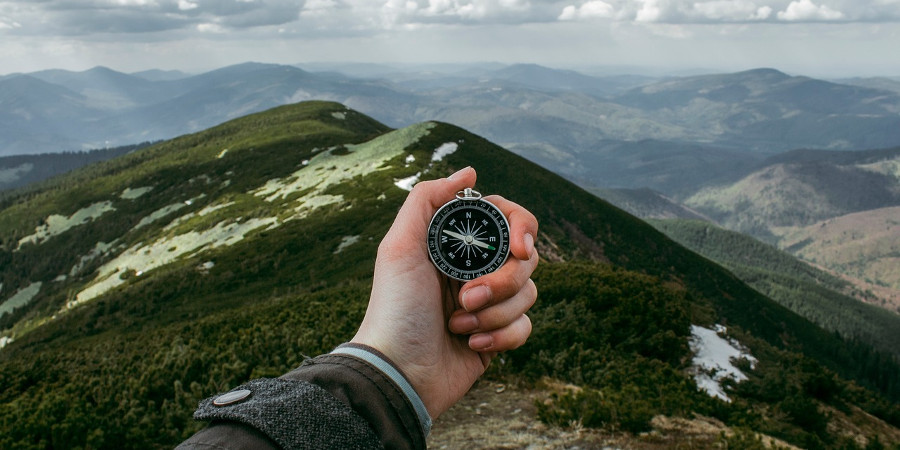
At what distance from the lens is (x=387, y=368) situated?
13.3 ft

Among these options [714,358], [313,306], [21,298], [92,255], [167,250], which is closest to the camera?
[714,358]

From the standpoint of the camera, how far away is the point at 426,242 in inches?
216

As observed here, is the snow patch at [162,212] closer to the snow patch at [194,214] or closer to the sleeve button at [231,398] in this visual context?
the snow patch at [194,214]

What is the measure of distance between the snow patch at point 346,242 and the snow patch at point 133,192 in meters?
67.8

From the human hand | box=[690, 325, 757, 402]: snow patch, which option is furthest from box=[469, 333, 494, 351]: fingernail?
box=[690, 325, 757, 402]: snow patch

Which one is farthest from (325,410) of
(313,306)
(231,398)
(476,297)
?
(313,306)

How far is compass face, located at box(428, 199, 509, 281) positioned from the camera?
541cm

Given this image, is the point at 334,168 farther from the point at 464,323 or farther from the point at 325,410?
the point at 325,410

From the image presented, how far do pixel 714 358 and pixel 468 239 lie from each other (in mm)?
15608

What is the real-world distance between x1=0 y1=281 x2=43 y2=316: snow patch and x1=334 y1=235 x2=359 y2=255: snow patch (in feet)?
170

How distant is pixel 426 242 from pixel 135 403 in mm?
9800

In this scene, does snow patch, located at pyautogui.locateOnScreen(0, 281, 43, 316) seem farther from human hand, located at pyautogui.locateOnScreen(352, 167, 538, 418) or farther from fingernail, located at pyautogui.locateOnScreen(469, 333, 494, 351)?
fingernail, located at pyautogui.locateOnScreen(469, 333, 494, 351)

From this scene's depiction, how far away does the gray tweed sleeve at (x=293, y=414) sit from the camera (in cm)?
275

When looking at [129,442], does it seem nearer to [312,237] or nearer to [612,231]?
[312,237]
